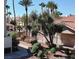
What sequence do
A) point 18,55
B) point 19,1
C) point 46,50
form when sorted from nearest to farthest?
point 19,1 < point 46,50 < point 18,55

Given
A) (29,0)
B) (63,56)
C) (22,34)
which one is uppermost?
(29,0)

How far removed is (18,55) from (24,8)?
1667mm

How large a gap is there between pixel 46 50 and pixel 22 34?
515 millimetres

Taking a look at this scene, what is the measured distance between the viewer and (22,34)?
2.08 metres
